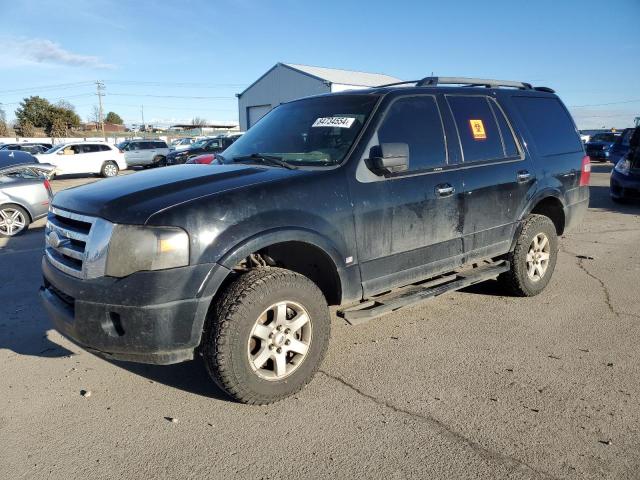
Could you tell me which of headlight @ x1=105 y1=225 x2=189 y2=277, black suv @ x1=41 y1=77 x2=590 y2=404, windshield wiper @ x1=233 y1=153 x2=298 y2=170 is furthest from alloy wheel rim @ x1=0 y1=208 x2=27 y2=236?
headlight @ x1=105 y1=225 x2=189 y2=277

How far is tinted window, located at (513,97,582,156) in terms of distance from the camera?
197 inches

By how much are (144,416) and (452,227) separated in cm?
264

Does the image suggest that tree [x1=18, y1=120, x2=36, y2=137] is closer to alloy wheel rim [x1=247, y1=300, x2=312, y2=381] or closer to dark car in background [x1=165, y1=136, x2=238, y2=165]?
dark car in background [x1=165, y1=136, x2=238, y2=165]

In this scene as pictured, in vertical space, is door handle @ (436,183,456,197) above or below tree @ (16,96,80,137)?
below

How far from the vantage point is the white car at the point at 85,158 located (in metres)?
23.9

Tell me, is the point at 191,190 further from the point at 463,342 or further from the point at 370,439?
the point at 463,342

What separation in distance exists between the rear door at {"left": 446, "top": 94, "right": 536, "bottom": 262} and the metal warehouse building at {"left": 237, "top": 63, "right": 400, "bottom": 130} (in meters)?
34.1

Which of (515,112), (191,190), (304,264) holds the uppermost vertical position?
(515,112)

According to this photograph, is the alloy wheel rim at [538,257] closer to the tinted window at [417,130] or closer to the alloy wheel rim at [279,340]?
the tinted window at [417,130]

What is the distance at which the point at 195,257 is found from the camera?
109 inches

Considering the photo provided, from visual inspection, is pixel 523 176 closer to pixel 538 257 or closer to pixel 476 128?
pixel 476 128

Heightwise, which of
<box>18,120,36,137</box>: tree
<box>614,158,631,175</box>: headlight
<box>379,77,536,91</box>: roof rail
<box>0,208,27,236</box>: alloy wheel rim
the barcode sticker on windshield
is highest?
<box>18,120,36,137</box>: tree

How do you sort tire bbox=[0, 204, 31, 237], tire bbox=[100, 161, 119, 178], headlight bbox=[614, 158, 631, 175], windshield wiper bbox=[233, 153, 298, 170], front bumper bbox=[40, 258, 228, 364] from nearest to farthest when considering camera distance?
front bumper bbox=[40, 258, 228, 364] → windshield wiper bbox=[233, 153, 298, 170] → tire bbox=[0, 204, 31, 237] → headlight bbox=[614, 158, 631, 175] → tire bbox=[100, 161, 119, 178]

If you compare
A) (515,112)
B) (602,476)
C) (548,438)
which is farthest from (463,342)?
(515,112)
